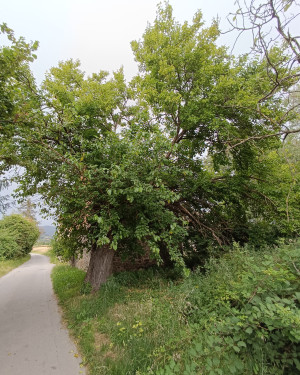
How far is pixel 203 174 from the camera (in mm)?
6414

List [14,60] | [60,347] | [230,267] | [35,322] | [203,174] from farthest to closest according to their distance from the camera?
[203,174]
[35,322]
[230,267]
[60,347]
[14,60]

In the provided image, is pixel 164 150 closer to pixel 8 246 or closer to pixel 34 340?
pixel 34 340

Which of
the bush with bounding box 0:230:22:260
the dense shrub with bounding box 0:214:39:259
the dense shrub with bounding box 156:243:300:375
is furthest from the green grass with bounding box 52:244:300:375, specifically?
the dense shrub with bounding box 0:214:39:259

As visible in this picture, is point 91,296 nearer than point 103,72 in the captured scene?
Yes

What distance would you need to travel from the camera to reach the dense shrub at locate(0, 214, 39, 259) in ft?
58.7

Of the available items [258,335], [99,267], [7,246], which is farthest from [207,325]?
[7,246]

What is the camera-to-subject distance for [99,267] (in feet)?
20.8

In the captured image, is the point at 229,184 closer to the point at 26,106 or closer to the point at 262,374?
the point at 262,374

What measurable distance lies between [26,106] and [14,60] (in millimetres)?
877

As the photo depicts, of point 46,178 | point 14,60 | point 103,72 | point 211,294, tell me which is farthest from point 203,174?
point 103,72

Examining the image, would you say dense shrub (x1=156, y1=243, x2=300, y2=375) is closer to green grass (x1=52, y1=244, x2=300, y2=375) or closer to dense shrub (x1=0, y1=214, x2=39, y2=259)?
green grass (x1=52, y1=244, x2=300, y2=375)

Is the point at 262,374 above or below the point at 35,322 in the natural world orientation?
above

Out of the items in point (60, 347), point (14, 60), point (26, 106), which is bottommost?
point (60, 347)

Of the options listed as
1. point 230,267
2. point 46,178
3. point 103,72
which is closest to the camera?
point 230,267
